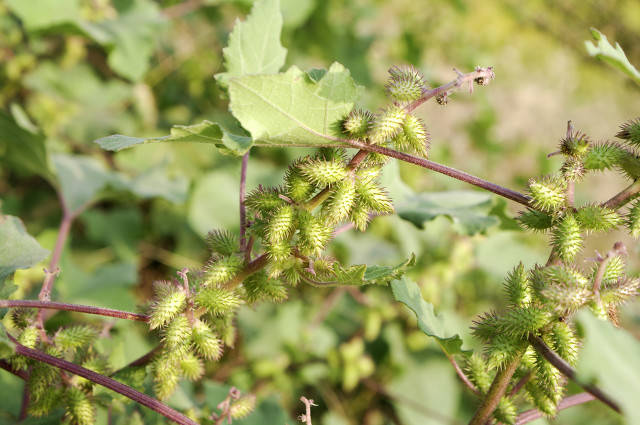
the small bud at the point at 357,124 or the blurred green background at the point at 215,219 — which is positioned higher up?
the small bud at the point at 357,124

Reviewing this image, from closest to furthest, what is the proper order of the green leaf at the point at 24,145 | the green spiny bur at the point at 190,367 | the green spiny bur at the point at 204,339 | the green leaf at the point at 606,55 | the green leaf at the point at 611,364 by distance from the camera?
the green leaf at the point at 611,364
the green leaf at the point at 606,55
the green spiny bur at the point at 204,339
the green spiny bur at the point at 190,367
the green leaf at the point at 24,145

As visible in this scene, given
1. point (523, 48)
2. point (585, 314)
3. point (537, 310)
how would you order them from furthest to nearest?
point (523, 48) → point (537, 310) → point (585, 314)

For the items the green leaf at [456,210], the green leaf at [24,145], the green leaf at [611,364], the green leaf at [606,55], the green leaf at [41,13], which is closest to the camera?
the green leaf at [611,364]

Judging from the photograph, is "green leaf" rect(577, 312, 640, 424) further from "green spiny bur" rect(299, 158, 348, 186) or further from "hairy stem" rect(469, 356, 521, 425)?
"green spiny bur" rect(299, 158, 348, 186)

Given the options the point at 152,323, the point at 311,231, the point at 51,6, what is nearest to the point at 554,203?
the point at 311,231

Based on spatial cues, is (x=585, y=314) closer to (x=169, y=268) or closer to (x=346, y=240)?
(x=346, y=240)

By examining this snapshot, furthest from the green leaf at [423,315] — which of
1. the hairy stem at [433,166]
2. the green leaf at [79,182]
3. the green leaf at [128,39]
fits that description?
the green leaf at [128,39]

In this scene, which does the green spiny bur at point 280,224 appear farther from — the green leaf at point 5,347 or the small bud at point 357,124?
the green leaf at point 5,347
